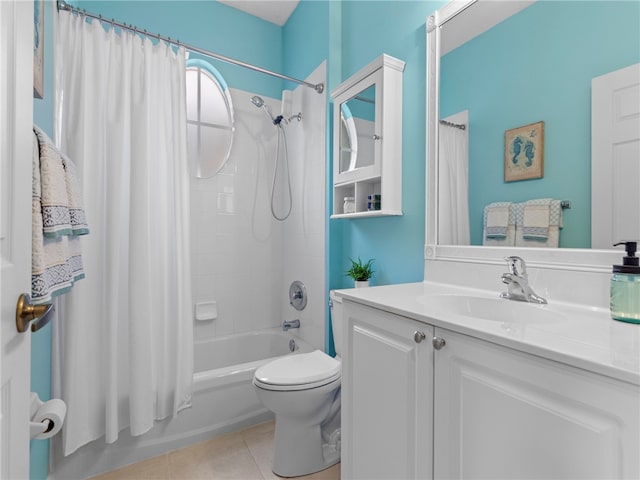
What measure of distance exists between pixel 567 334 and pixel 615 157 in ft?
1.90

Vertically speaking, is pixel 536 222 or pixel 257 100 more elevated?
pixel 257 100

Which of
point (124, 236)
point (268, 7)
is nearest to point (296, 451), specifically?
point (124, 236)

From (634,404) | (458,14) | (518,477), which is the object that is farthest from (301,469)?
(458,14)

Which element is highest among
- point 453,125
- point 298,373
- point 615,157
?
point 453,125

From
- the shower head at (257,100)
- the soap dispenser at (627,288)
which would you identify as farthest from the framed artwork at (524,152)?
the shower head at (257,100)

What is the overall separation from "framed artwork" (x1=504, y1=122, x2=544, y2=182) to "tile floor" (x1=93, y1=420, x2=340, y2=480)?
1.52 meters

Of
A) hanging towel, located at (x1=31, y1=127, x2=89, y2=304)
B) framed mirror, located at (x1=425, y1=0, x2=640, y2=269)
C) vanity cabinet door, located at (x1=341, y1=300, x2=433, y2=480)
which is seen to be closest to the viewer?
hanging towel, located at (x1=31, y1=127, x2=89, y2=304)

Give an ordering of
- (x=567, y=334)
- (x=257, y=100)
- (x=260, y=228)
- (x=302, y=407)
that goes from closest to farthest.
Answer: (x=567, y=334) → (x=302, y=407) → (x=257, y=100) → (x=260, y=228)

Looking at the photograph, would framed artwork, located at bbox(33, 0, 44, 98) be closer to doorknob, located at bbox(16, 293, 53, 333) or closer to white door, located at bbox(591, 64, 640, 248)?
doorknob, located at bbox(16, 293, 53, 333)

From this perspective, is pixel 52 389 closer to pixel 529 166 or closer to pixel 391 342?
pixel 391 342

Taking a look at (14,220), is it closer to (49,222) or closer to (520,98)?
(49,222)

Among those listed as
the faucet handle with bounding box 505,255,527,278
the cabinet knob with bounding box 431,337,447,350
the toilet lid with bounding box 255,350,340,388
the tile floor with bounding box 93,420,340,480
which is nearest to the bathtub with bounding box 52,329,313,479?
the tile floor with bounding box 93,420,340,480

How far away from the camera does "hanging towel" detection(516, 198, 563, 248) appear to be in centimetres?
105

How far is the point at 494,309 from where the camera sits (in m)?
1.07
